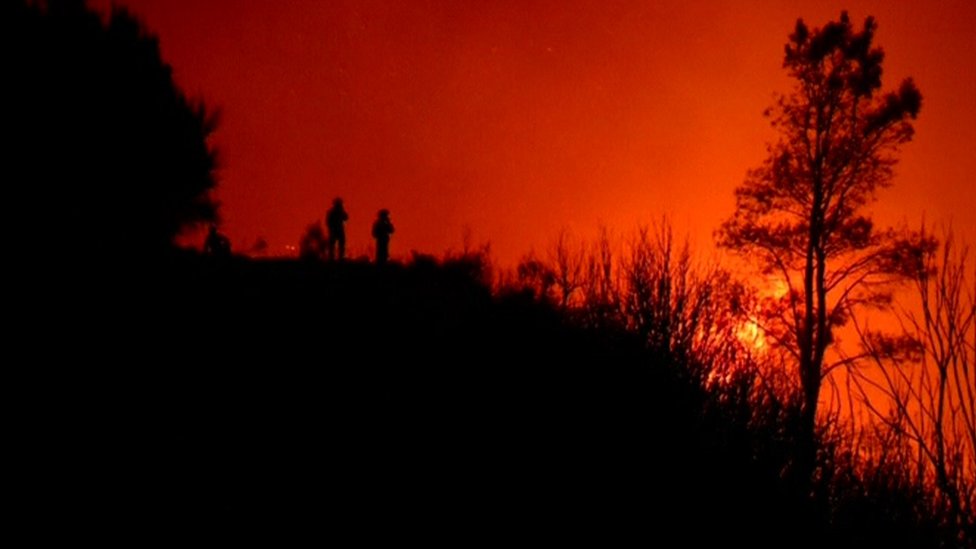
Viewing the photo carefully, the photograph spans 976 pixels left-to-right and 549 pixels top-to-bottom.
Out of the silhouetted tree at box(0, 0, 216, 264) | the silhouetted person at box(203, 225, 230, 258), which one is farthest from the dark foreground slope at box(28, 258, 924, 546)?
the silhouetted person at box(203, 225, 230, 258)

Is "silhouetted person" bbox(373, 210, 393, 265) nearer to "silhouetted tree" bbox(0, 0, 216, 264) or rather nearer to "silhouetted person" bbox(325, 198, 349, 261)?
"silhouetted person" bbox(325, 198, 349, 261)

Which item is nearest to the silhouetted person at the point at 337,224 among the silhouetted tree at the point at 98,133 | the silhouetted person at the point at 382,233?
the silhouetted person at the point at 382,233

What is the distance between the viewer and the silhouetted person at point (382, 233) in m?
21.0

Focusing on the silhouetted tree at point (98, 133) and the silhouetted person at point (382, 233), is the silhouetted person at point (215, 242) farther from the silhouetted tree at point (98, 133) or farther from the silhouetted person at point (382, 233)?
the silhouetted person at point (382, 233)

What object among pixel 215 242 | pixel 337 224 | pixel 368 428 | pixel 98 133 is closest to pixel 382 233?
pixel 337 224

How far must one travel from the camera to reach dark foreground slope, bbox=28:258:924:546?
720 cm

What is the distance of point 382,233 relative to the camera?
2114 cm

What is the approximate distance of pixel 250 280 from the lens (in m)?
15.6

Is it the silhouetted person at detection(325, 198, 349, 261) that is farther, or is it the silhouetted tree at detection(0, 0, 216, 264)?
the silhouetted person at detection(325, 198, 349, 261)

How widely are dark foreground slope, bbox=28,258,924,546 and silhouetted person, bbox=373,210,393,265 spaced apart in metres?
5.43

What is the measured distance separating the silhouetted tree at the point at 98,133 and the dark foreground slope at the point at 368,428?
14.0ft

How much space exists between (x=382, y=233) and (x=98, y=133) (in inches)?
334

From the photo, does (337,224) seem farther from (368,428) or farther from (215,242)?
(368,428)

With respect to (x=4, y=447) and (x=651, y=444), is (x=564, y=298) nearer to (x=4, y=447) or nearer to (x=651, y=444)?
(x=651, y=444)
